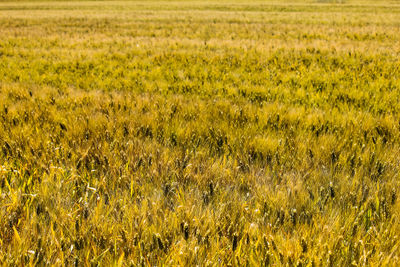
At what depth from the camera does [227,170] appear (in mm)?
2236

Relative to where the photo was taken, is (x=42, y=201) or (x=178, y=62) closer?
(x=42, y=201)

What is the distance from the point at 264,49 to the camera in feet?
29.0

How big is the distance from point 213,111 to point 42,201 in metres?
2.39

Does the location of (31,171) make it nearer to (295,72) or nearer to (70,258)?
(70,258)

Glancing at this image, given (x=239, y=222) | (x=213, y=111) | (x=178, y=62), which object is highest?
(x=178, y=62)

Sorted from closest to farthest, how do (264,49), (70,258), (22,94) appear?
(70,258)
(22,94)
(264,49)

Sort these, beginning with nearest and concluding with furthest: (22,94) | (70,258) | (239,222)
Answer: (70,258) → (239,222) → (22,94)

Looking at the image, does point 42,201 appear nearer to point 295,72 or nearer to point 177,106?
point 177,106

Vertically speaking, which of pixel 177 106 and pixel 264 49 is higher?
pixel 264 49

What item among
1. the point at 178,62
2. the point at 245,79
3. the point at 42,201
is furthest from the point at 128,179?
the point at 178,62

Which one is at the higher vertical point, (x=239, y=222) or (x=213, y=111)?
(x=213, y=111)

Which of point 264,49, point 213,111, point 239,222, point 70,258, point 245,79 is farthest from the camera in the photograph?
point 264,49

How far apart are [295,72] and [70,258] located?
5.83 m

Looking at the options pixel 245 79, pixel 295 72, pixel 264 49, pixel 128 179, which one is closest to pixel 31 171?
pixel 128 179
